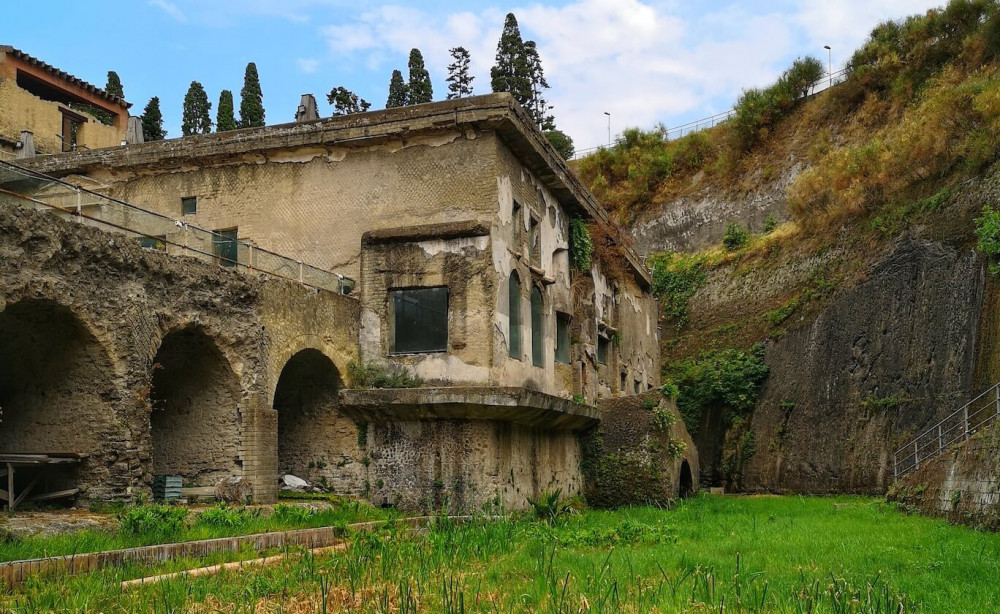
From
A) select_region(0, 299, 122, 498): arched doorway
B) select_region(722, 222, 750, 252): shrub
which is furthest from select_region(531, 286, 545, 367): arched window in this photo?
select_region(722, 222, 750, 252): shrub

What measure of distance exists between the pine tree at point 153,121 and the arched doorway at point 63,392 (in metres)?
37.8

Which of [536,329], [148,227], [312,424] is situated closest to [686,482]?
[536,329]

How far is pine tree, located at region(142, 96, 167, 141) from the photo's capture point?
4856 centimetres

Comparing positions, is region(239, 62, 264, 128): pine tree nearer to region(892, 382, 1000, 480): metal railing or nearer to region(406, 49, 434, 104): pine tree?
region(406, 49, 434, 104): pine tree

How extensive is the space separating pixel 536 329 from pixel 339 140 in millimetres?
5733

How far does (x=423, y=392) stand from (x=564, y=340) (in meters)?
6.34

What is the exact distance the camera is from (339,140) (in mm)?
18531

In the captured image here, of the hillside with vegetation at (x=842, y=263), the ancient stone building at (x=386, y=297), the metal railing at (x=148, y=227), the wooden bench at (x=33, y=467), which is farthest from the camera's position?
the hillside with vegetation at (x=842, y=263)

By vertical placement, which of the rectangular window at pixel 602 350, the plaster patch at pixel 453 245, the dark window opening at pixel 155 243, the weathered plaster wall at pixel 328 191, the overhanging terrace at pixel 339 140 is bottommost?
the rectangular window at pixel 602 350

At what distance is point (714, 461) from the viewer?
1180 inches

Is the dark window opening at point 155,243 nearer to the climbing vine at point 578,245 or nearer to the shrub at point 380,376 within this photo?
the shrub at point 380,376

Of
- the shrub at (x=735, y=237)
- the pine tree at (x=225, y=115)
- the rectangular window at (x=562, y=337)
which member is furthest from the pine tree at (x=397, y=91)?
the rectangular window at (x=562, y=337)

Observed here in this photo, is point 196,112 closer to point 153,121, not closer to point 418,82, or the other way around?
point 153,121

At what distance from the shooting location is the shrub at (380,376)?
17.6m
